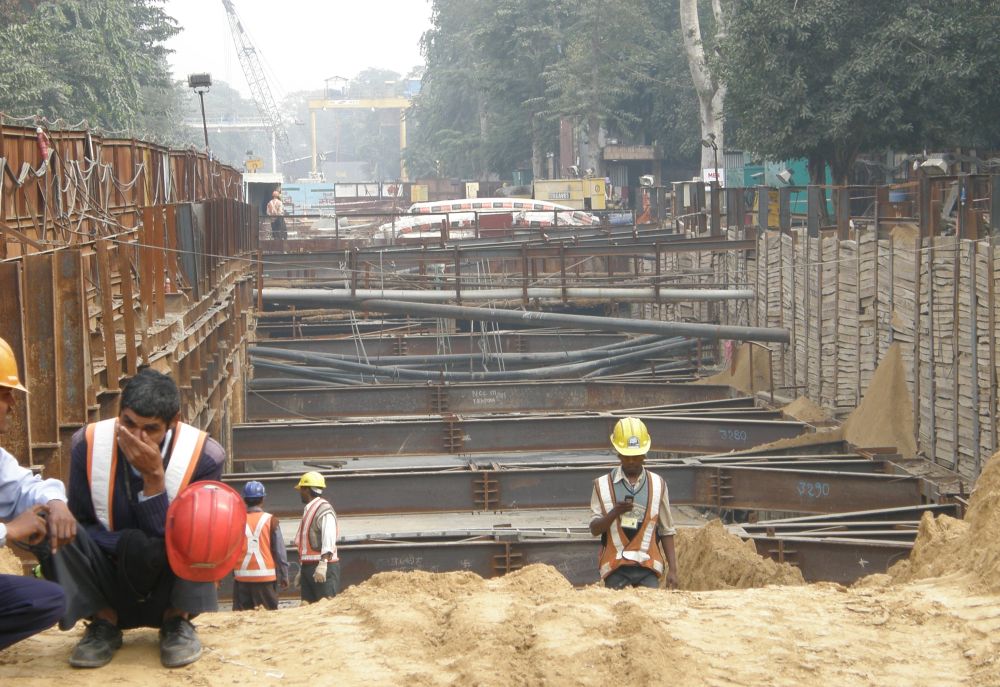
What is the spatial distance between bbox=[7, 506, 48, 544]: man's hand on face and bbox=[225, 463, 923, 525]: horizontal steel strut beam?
396 inches

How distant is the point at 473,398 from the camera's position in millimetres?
21312

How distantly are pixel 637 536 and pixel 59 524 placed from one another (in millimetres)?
3688

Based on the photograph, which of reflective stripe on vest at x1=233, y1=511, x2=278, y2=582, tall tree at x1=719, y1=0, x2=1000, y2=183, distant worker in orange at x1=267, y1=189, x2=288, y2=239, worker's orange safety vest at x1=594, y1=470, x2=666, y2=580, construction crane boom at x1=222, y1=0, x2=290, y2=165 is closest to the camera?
worker's orange safety vest at x1=594, y1=470, x2=666, y2=580

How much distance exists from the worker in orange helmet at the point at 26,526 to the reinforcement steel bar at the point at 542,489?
393 inches

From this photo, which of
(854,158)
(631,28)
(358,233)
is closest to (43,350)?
(854,158)

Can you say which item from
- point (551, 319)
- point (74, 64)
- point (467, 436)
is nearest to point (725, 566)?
point (467, 436)

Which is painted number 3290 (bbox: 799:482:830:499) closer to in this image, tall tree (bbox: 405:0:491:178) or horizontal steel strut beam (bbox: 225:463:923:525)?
horizontal steel strut beam (bbox: 225:463:923:525)

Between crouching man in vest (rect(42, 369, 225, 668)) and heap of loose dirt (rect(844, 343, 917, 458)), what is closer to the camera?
crouching man in vest (rect(42, 369, 225, 668))

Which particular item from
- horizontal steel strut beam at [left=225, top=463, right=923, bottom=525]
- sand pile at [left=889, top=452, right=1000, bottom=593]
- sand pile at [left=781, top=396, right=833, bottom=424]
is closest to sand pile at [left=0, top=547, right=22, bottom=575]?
sand pile at [left=889, top=452, right=1000, bottom=593]

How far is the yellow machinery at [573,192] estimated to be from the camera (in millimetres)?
57031

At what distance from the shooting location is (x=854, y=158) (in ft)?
106

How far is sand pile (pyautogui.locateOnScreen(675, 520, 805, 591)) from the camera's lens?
11.6 meters

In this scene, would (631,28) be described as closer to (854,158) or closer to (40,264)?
(854,158)

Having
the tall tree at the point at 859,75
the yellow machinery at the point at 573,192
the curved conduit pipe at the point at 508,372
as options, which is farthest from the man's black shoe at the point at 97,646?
the yellow machinery at the point at 573,192
